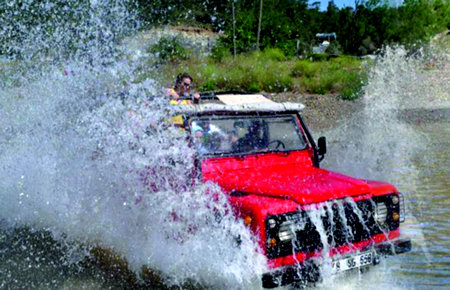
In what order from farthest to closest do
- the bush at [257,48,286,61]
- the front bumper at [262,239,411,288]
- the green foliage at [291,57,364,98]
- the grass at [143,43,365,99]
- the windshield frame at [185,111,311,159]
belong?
the bush at [257,48,286,61]
the grass at [143,43,365,99]
the green foliage at [291,57,364,98]
the windshield frame at [185,111,311,159]
the front bumper at [262,239,411,288]

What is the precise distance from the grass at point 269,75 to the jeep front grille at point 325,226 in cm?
1687

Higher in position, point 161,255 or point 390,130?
point 161,255

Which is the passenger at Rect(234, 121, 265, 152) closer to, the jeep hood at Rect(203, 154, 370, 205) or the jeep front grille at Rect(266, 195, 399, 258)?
the jeep hood at Rect(203, 154, 370, 205)

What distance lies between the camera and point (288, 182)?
531 cm

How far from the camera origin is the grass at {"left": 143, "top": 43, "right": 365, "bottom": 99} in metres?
23.5

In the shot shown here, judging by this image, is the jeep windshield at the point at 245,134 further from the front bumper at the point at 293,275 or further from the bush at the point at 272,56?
the bush at the point at 272,56

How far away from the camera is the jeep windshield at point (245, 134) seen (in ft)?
18.7

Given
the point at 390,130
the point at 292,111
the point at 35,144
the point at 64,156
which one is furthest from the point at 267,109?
the point at 390,130

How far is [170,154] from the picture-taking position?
5406 millimetres

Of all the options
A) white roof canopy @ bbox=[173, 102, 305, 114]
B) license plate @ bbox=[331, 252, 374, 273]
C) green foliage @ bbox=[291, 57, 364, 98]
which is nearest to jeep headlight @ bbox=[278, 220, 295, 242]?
license plate @ bbox=[331, 252, 374, 273]

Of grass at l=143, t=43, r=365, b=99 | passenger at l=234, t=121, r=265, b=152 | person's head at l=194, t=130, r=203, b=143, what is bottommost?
grass at l=143, t=43, r=365, b=99

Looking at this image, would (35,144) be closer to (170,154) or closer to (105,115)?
(105,115)

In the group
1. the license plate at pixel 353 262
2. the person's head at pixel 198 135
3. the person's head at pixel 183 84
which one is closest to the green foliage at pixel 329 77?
the person's head at pixel 183 84

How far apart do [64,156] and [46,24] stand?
868 centimetres
